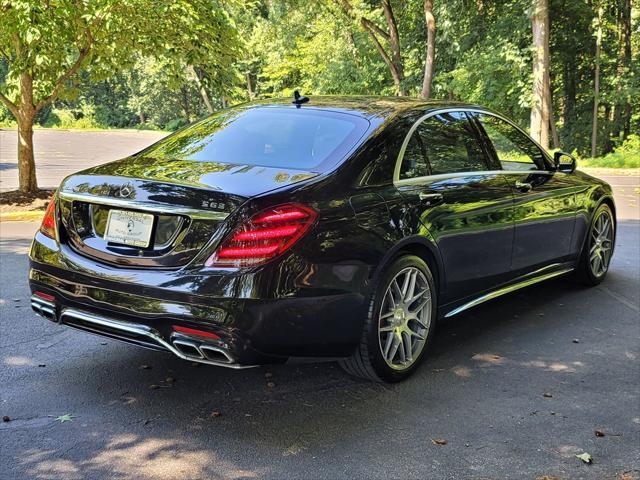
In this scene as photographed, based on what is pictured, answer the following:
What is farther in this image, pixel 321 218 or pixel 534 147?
pixel 534 147

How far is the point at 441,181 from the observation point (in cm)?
430

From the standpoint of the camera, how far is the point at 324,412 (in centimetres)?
359

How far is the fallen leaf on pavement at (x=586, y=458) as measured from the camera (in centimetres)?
315

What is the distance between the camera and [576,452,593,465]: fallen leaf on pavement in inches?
124

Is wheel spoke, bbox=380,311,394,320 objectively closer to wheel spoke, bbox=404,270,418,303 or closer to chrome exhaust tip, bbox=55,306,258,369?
wheel spoke, bbox=404,270,418,303

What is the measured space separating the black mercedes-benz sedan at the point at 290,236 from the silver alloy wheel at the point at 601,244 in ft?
5.59

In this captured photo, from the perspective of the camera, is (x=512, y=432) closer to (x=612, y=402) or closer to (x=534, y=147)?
(x=612, y=402)

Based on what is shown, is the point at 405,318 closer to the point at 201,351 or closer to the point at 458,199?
the point at 458,199

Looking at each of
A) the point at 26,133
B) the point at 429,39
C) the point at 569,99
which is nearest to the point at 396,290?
the point at 26,133

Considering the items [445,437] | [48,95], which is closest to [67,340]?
[445,437]

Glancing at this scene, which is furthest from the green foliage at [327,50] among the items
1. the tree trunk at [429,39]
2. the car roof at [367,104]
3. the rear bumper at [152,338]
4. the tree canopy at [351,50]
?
the rear bumper at [152,338]

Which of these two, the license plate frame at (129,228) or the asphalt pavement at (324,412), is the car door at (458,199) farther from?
the license plate frame at (129,228)

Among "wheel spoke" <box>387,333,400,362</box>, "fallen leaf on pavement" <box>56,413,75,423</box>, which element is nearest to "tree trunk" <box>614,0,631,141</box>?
"wheel spoke" <box>387,333,400,362</box>

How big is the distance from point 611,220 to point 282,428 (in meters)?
4.40
